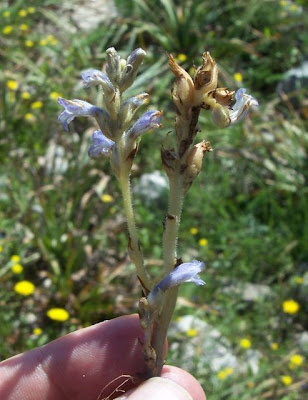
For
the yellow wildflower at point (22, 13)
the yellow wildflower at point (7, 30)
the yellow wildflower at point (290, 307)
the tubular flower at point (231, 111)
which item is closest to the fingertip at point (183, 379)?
the tubular flower at point (231, 111)

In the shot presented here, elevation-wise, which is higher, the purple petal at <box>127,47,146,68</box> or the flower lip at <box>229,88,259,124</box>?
the purple petal at <box>127,47,146,68</box>

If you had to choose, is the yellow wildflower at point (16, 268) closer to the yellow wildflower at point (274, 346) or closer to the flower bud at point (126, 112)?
the yellow wildflower at point (274, 346)

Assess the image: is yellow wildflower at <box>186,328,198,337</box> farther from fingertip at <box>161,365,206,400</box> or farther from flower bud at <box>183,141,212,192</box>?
flower bud at <box>183,141,212,192</box>

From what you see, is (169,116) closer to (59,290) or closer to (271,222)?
(271,222)

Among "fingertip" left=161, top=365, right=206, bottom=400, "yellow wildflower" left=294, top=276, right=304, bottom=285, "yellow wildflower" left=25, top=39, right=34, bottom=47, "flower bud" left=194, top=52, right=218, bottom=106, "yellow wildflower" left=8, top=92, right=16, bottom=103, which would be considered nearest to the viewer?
"flower bud" left=194, top=52, right=218, bottom=106

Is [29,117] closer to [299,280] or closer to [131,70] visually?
[299,280]

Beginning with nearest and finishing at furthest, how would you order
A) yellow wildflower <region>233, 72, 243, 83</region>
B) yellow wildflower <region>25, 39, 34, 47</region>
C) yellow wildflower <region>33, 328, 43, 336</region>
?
yellow wildflower <region>33, 328, 43, 336</region> → yellow wildflower <region>233, 72, 243, 83</region> → yellow wildflower <region>25, 39, 34, 47</region>

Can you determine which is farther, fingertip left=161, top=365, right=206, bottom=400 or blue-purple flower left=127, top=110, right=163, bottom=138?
fingertip left=161, top=365, right=206, bottom=400

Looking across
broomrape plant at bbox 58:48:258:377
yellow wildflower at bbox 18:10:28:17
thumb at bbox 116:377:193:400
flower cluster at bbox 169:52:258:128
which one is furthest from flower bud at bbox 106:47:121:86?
yellow wildflower at bbox 18:10:28:17
